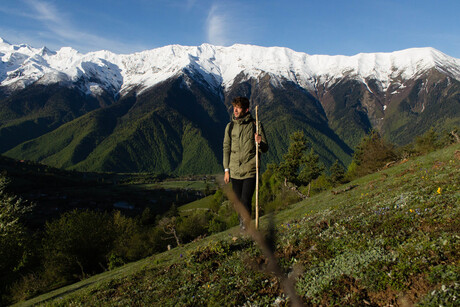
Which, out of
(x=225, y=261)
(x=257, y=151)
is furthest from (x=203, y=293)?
(x=257, y=151)

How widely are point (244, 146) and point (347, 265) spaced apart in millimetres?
5053

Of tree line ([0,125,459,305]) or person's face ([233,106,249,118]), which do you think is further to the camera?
tree line ([0,125,459,305])

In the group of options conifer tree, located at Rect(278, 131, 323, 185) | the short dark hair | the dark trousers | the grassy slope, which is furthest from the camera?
conifer tree, located at Rect(278, 131, 323, 185)

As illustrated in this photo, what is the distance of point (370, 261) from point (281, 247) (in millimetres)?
2997

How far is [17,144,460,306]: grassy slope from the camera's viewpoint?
17.6ft

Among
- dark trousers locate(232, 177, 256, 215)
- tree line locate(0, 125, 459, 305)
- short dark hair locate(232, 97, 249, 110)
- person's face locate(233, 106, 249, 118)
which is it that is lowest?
tree line locate(0, 125, 459, 305)

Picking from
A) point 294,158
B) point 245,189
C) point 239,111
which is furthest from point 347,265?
point 294,158

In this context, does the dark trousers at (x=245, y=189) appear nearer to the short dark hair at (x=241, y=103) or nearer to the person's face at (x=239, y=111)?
the person's face at (x=239, y=111)

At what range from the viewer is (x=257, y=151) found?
367 inches

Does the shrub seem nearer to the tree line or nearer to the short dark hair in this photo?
the tree line

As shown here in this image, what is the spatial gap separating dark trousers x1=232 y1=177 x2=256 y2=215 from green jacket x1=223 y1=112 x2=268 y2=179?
18 centimetres

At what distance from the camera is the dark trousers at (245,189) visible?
9.95 m

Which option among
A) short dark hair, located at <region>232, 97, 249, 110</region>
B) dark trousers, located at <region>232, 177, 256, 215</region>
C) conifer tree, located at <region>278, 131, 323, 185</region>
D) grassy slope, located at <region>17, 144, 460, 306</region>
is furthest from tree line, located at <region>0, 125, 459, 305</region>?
short dark hair, located at <region>232, 97, 249, 110</region>

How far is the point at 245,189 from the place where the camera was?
9.98 m
